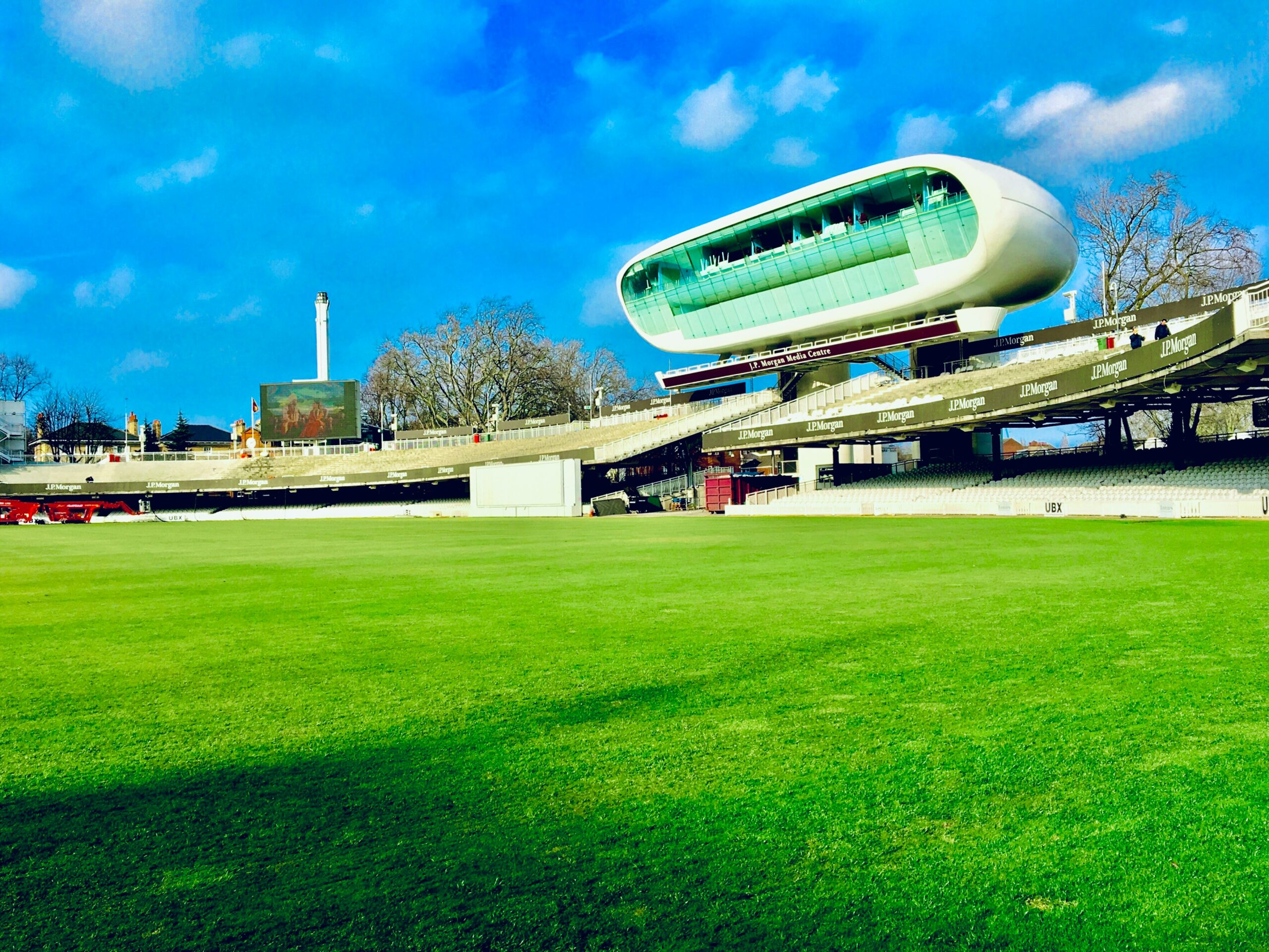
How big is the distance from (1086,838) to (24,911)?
11.4 feet

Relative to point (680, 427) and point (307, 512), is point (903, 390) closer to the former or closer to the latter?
point (680, 427)

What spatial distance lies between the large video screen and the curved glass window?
931 inches

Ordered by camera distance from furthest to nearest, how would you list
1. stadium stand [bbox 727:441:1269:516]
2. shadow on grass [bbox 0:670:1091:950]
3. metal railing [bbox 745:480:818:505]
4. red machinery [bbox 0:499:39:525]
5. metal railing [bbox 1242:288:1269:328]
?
red machinery [bbox 0:499:39:525] < metal railing [bbox 745:480:818:505] < stadium stand [bbox 727:441:1269:516] < metal railing [bbox 1242:288:1269:328] < shadow on grass [bbox 0:670:1091:950]

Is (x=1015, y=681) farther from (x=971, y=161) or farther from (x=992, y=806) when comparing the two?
(x=971, y=161)

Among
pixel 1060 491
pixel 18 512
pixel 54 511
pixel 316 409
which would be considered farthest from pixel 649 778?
pixel 18 512

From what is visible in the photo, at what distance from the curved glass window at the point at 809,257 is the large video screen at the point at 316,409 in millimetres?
23658

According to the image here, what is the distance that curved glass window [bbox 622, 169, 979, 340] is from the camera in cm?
4881

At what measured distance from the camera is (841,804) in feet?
11.0

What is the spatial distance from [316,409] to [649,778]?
68.7 m

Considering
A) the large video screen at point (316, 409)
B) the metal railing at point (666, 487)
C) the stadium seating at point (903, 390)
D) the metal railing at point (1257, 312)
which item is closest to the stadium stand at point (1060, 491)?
the stadium seating at point (903, 390)

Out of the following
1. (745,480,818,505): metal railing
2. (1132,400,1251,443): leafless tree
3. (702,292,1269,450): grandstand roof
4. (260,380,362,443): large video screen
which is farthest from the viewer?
(260,380,362,443): large video screen

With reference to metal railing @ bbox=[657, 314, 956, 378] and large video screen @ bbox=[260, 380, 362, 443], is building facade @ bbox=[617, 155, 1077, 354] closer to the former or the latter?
metal railing @ bbox=[657, 314, 956, 378]

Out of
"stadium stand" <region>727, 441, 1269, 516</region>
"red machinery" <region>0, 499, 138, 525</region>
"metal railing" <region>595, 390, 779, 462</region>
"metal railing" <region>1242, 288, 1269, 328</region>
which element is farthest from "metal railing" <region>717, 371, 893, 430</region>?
"red machinery" <region>0, 499, 138, 525</region>

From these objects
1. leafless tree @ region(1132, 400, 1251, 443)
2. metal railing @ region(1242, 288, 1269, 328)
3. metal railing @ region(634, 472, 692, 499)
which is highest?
metal railing @ region(1242, 288, 1269, 328)
